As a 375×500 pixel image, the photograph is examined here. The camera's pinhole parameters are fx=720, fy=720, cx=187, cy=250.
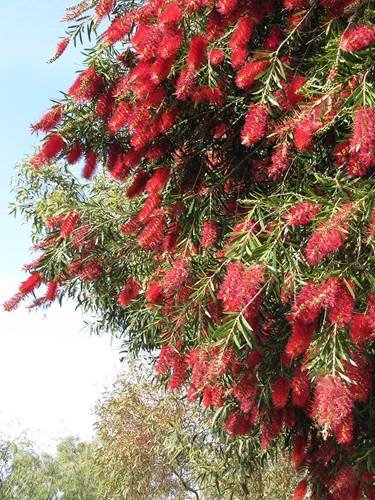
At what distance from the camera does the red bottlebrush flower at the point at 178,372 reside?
4.34m

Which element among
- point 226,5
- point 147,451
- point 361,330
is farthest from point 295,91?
point 147,451

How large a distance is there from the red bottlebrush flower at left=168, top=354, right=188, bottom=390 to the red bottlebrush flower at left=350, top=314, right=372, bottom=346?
1.42 meters

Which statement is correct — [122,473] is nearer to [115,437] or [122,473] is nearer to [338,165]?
[115,437]

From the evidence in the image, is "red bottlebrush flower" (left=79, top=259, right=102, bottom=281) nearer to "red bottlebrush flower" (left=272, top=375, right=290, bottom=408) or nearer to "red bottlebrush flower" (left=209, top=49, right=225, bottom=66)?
"red bottlebrush flower" (left=272, top=375, right=290, bottom=408)

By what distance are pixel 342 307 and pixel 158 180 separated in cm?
165

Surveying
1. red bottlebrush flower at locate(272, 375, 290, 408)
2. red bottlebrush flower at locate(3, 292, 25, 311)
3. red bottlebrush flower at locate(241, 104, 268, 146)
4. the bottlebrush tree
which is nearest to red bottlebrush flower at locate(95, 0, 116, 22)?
the bottlebrush tree

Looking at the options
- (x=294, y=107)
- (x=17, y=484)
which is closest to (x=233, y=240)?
(x=294, y=107)

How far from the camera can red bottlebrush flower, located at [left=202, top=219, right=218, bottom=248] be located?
4199 millimetres

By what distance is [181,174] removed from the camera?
4.81 m

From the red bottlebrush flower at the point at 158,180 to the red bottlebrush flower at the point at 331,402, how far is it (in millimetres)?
1792

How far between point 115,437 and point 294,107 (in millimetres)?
8544

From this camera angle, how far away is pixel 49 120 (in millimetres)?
4539

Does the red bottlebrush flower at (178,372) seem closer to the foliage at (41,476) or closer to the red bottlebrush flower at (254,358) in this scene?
the red bottlebrush flower at (254,358)

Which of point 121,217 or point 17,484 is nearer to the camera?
point 121,217
